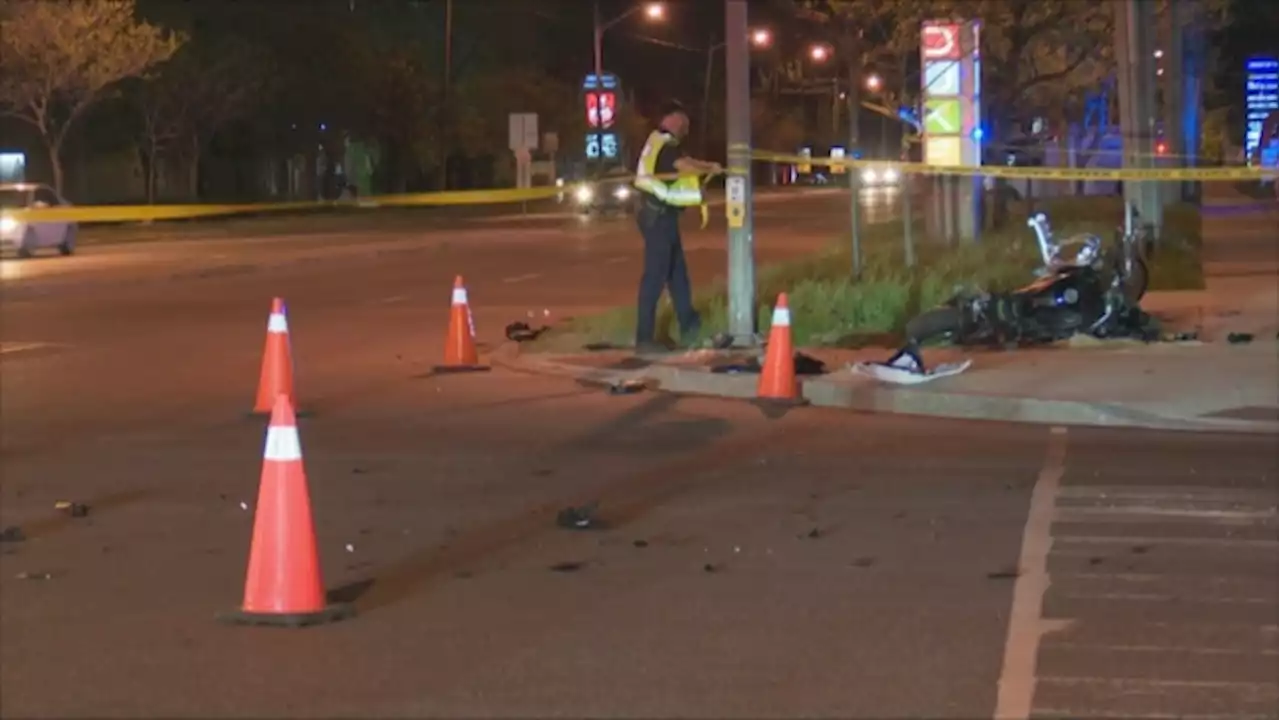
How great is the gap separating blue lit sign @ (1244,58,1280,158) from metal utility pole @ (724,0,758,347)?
160ft

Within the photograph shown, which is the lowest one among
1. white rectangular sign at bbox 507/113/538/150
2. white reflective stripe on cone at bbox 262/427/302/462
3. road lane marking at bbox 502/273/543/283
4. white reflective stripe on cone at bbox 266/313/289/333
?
white reflective stripe on cone at bbox 262/427/302/462

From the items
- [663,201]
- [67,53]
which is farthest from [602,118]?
[663,201]

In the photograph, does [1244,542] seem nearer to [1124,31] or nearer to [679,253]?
[679,253]

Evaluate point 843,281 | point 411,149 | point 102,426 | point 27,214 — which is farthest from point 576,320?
point 411,149

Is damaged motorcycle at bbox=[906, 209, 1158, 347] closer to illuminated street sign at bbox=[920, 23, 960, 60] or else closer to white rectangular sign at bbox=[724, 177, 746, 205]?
white rectangular sign at bbox=[724, 177, 746, 205]

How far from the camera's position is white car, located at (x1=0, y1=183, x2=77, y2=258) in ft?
117

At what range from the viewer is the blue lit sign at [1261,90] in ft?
204

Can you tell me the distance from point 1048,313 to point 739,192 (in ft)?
9.35

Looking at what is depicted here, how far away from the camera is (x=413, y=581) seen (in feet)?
26.7

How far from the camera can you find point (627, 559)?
8578mm

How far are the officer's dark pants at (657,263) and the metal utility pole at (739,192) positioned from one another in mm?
455

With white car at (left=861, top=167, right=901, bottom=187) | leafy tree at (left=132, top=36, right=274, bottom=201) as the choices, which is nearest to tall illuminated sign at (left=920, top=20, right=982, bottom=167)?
white car at (left=861, top=167, right=901, bottom=187)

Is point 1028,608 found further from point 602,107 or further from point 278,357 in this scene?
point 602,107

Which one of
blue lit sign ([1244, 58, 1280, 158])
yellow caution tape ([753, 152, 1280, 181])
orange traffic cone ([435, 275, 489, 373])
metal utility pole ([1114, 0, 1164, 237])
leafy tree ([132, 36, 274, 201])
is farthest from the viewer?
blue lit sign ([1244, 58, 1280, 158])
